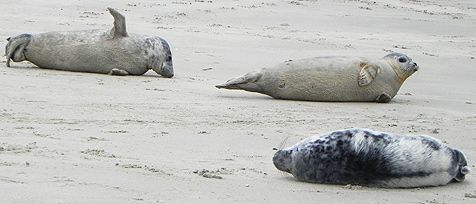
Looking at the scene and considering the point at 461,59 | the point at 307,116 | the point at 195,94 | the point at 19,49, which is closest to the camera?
the point at 307,116

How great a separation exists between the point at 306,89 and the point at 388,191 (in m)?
3.74

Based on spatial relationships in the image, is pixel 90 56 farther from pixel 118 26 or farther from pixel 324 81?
pixel 324 81

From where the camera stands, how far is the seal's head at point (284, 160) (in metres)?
5.91

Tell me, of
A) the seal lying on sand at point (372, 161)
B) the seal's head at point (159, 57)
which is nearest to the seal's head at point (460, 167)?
the seal lying on sand at point (372, 161)

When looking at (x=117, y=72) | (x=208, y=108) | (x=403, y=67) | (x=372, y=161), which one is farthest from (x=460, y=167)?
(x=117, y=72)

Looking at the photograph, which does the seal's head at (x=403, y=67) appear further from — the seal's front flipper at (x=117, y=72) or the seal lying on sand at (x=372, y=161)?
the seal lying on sand at (x=372, y=161)

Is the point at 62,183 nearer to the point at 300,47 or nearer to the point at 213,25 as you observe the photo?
the point at 300,47

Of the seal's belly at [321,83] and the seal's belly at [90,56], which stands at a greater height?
the seal's belly at [321,83]

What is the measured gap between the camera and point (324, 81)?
9453 mm

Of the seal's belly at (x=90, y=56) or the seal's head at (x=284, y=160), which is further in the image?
the seal's belly at (x=90, y=56)


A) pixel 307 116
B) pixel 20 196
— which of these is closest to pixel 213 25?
pixel 307 116

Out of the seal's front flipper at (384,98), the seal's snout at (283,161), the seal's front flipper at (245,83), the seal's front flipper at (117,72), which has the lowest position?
the seal's front flipper at (117,72)

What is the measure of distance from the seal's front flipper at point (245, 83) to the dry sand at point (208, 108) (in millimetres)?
88

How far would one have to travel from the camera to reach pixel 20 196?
4852mm
